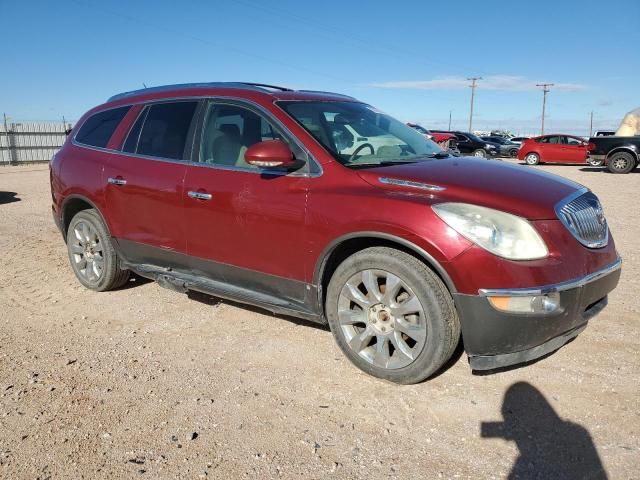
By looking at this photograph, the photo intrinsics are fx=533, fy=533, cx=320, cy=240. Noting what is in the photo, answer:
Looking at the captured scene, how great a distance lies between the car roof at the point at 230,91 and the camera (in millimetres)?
4078

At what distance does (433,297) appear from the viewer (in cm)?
300

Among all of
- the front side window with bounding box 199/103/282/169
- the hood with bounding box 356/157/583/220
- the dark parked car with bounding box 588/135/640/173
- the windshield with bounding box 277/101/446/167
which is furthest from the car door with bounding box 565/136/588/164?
→ the front side window with bounding box 199/103/282/169

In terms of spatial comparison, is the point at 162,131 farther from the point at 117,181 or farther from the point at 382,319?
the point at 382,319

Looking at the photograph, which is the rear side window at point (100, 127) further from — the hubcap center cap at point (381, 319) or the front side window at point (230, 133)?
the hubcap center cap at point (381, 319)

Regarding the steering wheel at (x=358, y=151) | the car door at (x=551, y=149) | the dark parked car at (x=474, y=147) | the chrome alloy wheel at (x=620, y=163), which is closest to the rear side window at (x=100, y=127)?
the steering wheel at (x=358, y=151)

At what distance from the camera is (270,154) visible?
3.41m

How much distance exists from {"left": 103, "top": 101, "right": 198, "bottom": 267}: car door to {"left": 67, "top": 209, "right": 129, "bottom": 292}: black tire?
0.21 meters

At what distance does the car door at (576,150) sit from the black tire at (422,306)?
24750mm

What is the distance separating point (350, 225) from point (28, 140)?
26453 millimetres

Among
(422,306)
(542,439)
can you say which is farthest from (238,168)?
(542,439)

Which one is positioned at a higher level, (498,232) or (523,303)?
(498,232)

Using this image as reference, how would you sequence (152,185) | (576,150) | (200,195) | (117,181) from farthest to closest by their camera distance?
(576,150) → (117,181) → (152,185) → (200,195)

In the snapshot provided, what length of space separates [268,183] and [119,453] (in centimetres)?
188

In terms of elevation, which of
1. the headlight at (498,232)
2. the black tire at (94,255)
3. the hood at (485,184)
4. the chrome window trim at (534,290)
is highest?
the hood at (485,184)
